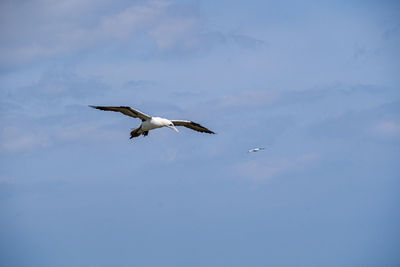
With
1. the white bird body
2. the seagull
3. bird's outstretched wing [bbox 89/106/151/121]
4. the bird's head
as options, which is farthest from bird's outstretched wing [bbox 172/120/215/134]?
bird's outstretched wing [bbox 89/106/151/121]

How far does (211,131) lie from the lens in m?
59.0

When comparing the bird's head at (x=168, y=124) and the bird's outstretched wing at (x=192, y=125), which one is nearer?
the bird's head at (x=168, y=124)

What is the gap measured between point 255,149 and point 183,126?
773cm

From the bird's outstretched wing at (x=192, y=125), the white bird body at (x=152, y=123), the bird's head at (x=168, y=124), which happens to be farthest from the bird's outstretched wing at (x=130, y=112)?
the bird's outstretched wing at (x=192, y=125)

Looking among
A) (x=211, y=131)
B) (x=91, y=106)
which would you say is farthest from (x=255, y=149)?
(x=91, y=106)

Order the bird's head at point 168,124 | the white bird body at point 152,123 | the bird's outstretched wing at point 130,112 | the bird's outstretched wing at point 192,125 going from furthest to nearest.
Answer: the bird's outstretched wing at point 192,125 → the bird's head at point 168,124 → the white bird body at point 152,123 → the bird's outstretched wing at point 130,112

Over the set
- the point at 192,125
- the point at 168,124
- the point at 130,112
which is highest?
the point at 130,112

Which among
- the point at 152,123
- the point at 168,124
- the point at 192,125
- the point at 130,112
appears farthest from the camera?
the point at 192,125

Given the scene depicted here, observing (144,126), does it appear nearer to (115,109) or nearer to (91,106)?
(115,109)

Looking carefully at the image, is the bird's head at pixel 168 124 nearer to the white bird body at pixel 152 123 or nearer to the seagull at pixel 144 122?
the seagull at pixel 144 122

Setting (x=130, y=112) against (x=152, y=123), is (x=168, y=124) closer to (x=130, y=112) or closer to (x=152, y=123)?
(x=152, y=123)

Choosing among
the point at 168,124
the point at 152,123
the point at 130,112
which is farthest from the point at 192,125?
the point at 130,112

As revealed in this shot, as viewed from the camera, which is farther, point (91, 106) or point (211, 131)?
point (211, 131)

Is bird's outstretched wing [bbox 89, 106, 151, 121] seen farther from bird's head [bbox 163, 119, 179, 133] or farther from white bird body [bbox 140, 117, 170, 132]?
bird's head [bbox 163, 119, 179, 133]
